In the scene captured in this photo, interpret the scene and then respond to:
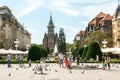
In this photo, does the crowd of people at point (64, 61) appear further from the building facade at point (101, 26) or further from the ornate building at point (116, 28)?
the ornate building at point (116, 28)

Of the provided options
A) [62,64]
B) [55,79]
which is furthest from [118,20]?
[55,79]

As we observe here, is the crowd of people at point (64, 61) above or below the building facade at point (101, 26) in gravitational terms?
below

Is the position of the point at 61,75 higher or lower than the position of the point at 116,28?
lower

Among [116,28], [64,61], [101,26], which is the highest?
[101,26]

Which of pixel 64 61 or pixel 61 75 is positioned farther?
pixel 64 61

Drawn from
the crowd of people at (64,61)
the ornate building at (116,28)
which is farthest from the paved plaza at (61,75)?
the ornate building at (116,28)

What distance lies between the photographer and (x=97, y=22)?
15175cm

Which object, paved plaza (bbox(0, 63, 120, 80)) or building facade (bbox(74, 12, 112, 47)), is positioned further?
building facade (bbox(74, 12, 112, 47))

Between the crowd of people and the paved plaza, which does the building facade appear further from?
the paved plaza

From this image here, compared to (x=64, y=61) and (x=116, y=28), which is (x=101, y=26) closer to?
(x=116, y=28)

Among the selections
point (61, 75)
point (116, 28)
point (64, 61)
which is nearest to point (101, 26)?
point (116, 28)

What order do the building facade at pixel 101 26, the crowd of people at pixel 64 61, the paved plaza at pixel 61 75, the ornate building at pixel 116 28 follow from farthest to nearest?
the ornate building at pixel 116 28 → the building facade at pixel 101 26 → the crowd of people at pixel 64 61 → the paved plaza at pixel 61 75

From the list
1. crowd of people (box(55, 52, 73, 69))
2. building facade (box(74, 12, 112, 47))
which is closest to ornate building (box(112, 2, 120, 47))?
building facade (box(74, 12, 112, 47))

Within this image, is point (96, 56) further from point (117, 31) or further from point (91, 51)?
point (117, 31)
